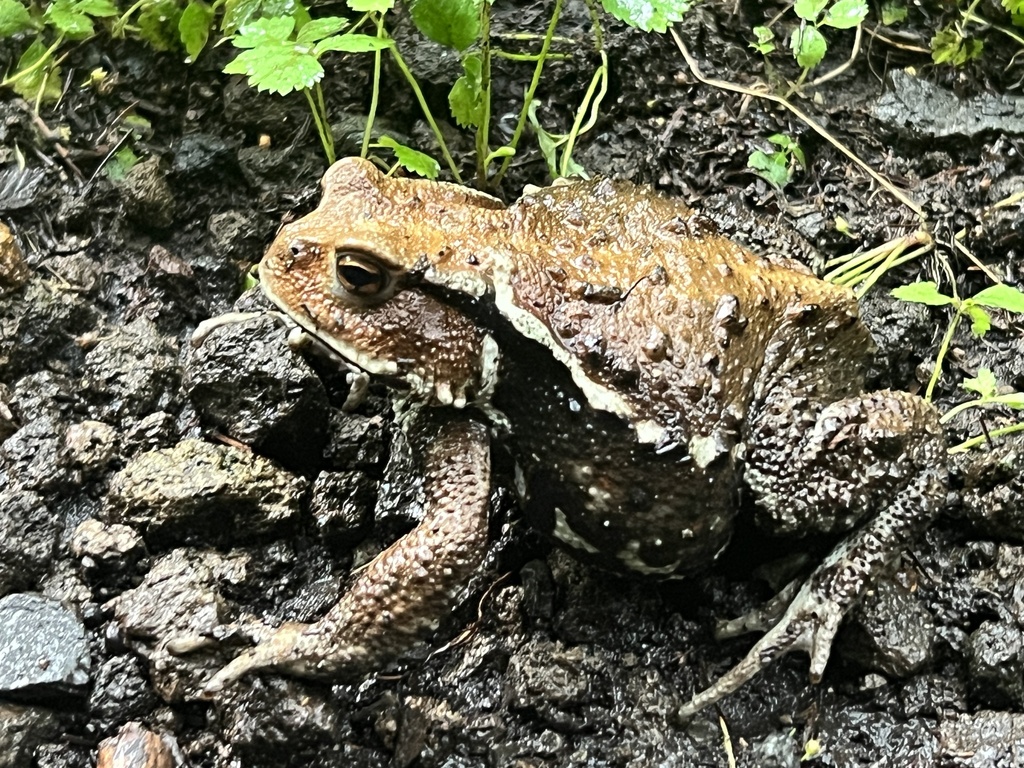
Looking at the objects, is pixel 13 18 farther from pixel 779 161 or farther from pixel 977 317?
pixel 977 317

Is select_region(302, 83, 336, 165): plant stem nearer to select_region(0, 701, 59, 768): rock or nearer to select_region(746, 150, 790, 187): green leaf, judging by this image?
select_region(746, 150, 790, 187): green leaf

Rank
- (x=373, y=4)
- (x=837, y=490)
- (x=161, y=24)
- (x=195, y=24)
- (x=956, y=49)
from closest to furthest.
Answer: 1. (x=837, y=490)
2. (x=373, y=4)
3. (x=195, y=24)
4. (x=161, y=24)
5. (x=956, y=49)

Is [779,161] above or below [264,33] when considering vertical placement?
below

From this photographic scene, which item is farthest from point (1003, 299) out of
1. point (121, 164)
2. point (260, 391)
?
point (121, 164)

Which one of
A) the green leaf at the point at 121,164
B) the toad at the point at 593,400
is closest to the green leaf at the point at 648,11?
the toad at the point at 593,400

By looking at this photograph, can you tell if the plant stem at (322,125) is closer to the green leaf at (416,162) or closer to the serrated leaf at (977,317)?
the green leaf at (416,162)

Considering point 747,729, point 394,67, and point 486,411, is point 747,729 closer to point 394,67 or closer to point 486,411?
point 486,411

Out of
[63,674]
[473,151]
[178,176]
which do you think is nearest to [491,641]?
[63,674]
